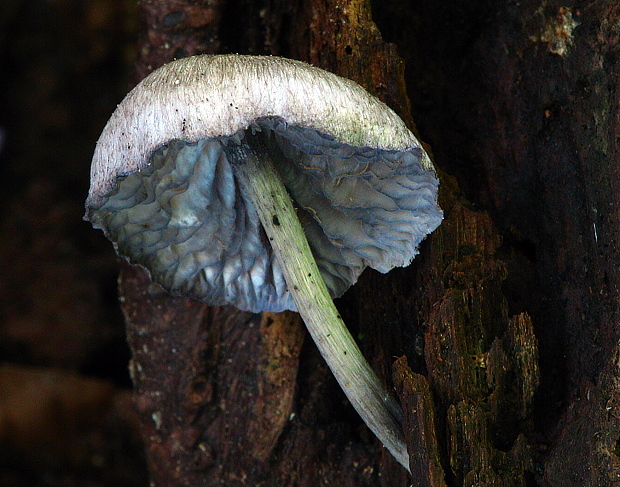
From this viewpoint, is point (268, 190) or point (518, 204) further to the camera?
point (518, 204)

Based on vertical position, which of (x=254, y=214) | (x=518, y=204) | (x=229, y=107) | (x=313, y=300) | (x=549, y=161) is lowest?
(x=313, y=300)

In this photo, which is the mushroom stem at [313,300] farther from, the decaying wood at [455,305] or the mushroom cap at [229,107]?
the mushroom cap at [229,107]

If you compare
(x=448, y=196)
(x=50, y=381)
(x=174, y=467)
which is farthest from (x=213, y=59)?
(x=50, y=381)

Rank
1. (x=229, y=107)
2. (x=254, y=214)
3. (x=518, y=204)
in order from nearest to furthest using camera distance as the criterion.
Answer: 1. (x=229, y=107)
2. (x=254, y=214)
3. (x=518, y=204)

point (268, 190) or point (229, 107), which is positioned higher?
point (229, 107)

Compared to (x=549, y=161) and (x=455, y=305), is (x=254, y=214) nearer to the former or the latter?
(x=455, y=305)

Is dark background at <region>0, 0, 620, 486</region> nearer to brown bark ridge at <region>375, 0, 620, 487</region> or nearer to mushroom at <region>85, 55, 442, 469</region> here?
brown bark ridge at <region>375, 0, 620, 487</region>

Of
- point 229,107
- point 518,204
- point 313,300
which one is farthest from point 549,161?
point 229,107
